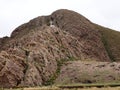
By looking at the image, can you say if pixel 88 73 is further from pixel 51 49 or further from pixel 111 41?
pixel 111 41

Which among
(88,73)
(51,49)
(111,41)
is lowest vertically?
(111,41)

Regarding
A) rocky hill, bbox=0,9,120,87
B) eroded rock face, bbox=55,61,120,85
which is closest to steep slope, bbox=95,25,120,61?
rocky hill, bbox=0,9,120,87

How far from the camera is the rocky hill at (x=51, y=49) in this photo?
334ft

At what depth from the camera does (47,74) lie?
106188 mm

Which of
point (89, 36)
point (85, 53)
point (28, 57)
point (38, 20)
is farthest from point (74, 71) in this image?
point (38, 20)

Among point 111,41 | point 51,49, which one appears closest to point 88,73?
point 51,49

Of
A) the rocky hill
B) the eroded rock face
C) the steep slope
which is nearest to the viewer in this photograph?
the eroded rock face

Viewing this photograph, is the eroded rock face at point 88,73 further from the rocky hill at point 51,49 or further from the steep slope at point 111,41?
the steep slope at point 111,41

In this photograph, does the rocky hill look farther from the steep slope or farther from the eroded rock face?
the eroded rock face

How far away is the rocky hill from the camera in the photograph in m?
102

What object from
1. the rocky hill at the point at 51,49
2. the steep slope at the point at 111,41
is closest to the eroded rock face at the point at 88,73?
the rocky hill at the point at 51,49

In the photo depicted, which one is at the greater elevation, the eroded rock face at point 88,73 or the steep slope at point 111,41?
the eroded rock face at point 88,73

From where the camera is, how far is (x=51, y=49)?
115375mm

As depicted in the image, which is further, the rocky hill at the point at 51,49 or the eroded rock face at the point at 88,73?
the rocky hill at the point at 51,49
